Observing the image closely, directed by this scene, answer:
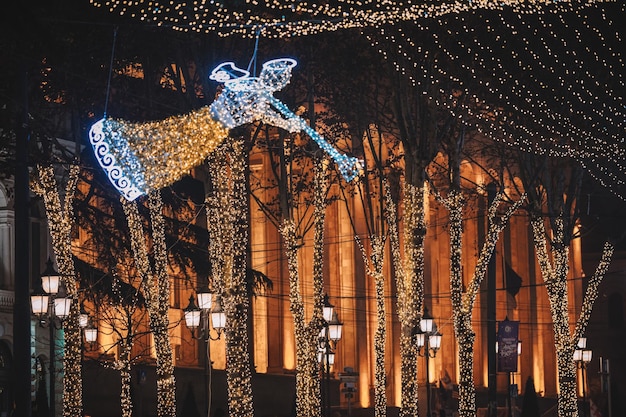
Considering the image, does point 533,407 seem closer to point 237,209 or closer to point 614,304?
point 237,209

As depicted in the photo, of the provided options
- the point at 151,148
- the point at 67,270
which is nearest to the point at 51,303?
the point at 67,270

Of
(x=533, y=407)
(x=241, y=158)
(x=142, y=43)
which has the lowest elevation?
(x=533, y=407)

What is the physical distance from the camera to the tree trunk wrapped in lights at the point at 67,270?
26.6m

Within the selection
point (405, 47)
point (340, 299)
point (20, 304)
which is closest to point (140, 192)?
point (20, 304)

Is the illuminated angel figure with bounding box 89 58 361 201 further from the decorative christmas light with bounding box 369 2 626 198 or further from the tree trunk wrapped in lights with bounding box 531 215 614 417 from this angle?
the tree trunk wrapped in lights with bounding box 531 215 614 417

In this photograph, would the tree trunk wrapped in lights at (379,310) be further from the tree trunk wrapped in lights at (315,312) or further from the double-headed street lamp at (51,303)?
the double-headed street lamp at (51,303)

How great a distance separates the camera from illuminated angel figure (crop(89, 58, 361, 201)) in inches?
807

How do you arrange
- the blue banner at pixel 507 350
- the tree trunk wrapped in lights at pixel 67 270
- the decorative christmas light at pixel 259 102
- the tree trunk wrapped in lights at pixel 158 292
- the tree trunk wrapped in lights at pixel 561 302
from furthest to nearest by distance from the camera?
the tree trunk wrapped in lights at pixel 561 302 < the blue banner at pixel 507 350 < the tree trunk wrapped in lights at pixel 158 292 < the tree trunk wrapped in lights at pixel 67 270 < the decorative christmas light at pixel 259 102

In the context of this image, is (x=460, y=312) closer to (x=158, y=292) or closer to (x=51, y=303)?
(x=158, y=292)

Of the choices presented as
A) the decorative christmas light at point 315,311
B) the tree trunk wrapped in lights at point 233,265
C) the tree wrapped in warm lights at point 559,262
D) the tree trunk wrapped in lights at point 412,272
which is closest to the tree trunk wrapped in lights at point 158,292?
the tree trunk wrapped in lights at point 233,265

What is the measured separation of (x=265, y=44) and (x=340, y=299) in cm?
2750

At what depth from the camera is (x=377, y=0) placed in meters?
24.2

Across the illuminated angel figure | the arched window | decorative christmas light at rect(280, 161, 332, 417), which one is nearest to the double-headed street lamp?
the illuminated angel figure

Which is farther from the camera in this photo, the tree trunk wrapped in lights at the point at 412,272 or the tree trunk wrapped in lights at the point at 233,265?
the tree trunk wrapped in lights at the point at 412,272
